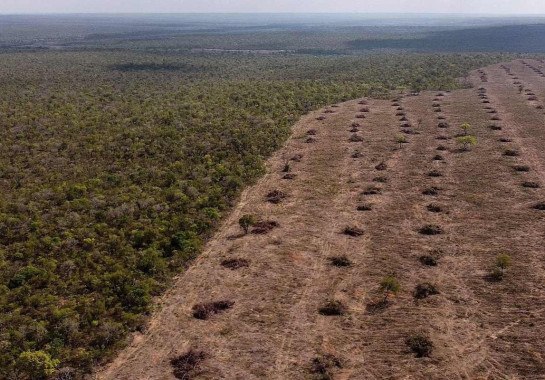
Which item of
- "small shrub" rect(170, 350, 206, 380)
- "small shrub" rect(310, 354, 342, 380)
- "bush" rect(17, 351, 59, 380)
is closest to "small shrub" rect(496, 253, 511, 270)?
"small shrub" rect(310, 354, 342, 380)

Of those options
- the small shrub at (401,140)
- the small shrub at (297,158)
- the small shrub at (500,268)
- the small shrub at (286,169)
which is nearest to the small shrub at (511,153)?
the small shrub at (401,140)

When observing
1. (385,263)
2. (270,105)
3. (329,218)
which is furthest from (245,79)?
(385,263)

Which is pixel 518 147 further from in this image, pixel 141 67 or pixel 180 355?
pixel 141 67

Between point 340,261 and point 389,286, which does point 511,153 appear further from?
point 389,286

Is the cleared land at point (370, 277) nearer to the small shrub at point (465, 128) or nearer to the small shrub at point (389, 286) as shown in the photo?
the small shrub at point (389, 286)

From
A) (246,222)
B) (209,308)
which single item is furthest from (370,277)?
(246,222)
